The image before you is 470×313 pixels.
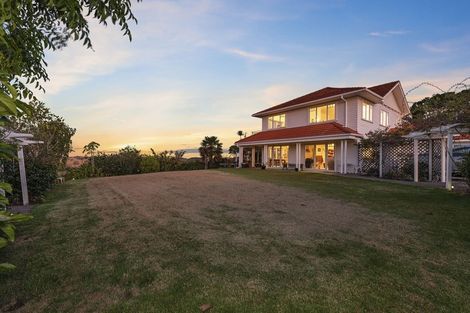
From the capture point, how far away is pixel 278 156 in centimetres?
2562

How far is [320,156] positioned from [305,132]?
2.91m

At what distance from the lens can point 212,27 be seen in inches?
526

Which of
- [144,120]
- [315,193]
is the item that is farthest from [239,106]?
[315,193]

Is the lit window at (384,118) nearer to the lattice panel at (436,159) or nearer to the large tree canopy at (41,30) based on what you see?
the lattice panel at (436,159)

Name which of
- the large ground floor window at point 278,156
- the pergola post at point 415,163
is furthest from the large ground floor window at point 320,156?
the pergola post at point 415,163

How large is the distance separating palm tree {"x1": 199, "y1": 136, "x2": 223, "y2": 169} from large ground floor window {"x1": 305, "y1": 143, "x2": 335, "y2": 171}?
422 inches

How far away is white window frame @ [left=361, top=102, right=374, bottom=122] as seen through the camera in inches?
781

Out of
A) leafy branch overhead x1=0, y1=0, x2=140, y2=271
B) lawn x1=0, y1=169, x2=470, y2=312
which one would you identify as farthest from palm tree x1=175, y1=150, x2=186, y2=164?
leafy branch overhead x1=0, y1=0, x2=140, y2=271

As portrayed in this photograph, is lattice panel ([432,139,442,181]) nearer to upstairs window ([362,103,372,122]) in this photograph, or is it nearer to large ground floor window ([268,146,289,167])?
upstairs window ([362,103,372,122])

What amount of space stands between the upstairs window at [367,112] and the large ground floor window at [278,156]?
729 cm

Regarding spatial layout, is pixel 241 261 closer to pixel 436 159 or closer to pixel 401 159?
pixel 401 159

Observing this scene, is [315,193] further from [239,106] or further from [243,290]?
[239,106]

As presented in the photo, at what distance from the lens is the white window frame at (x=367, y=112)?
1984 cm

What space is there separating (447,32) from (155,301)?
19629 mm
